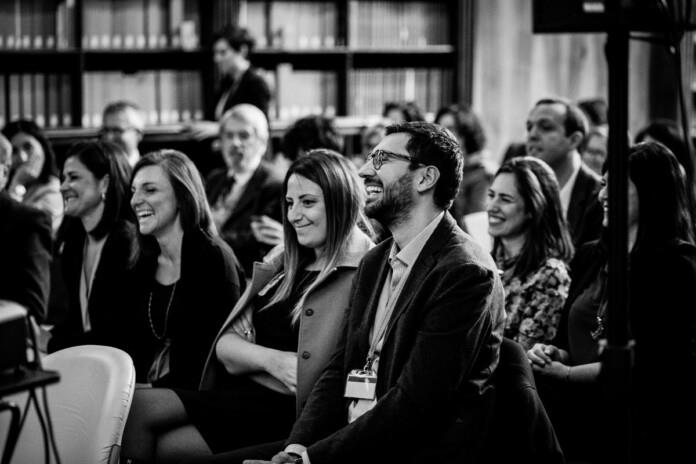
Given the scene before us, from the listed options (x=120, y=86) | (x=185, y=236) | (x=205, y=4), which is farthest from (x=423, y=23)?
(x=185, y=236)

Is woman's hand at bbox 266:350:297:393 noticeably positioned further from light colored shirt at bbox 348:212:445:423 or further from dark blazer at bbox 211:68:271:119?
dark blazer at bbox 211:68:271:119

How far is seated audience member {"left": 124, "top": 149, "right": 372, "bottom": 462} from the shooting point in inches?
112

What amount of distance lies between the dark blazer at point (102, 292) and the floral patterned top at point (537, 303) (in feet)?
4.03

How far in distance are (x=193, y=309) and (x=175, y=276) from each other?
203 mm

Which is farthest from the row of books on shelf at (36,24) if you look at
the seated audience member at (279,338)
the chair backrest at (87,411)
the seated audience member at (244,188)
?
the chair backrest at (87,411)

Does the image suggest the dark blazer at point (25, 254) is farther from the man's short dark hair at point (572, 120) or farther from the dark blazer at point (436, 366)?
the man's short dark hair at point (572, 120)

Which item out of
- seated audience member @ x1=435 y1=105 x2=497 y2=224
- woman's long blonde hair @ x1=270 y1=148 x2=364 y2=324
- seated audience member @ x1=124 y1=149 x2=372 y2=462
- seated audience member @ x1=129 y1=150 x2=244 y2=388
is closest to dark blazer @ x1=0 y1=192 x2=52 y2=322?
seated audience member @ x1=129 y1=150 x2=244 y2=388

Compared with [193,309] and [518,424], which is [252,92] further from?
[518,424]

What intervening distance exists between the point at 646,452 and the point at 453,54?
199 inches

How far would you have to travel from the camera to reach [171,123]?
6.84 metres

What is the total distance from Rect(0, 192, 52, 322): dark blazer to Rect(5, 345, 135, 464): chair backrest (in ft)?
2.93

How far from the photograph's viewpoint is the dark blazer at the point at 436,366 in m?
2.30

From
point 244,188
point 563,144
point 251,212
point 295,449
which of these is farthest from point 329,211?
point 244,188

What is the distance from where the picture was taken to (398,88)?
291 inches
